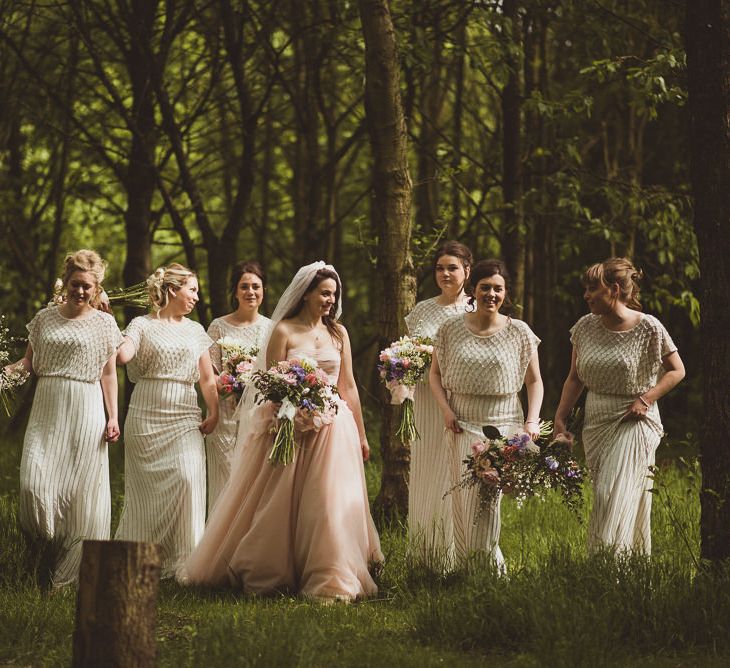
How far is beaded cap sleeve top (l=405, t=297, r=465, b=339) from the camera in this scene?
9.63 meters

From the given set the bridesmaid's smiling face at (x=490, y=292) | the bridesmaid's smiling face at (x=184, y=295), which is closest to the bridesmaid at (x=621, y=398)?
the bridesmaid's smiling face at (x=490, y=292)

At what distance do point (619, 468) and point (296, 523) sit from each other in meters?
2.39

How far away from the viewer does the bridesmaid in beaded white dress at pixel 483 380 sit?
8.36m

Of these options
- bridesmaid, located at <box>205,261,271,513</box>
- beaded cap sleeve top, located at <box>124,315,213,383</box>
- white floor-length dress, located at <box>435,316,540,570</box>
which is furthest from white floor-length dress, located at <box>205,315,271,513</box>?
white floor-length dress, located at <box>435,316,540,570</box>

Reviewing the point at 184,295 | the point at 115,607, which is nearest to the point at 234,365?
the point at 184,295

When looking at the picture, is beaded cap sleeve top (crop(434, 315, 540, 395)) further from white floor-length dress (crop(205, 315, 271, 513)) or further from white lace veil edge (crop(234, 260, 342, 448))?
white floor-length dress (crop(205, 315, 271, 513))

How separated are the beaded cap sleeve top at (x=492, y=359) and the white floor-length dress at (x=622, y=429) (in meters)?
0.50

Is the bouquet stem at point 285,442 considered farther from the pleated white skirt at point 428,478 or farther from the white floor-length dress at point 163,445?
the white floor-length dress at point 163,445

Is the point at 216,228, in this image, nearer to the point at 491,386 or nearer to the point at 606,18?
the point at 606,18

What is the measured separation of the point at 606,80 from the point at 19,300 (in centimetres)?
984

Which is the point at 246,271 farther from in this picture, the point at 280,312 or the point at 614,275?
the point at 614,275

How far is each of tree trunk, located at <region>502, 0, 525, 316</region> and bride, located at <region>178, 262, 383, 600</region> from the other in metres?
5.81

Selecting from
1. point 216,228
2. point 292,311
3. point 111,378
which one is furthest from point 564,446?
point 216,228

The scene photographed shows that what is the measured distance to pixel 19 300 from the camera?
18.2 meters
